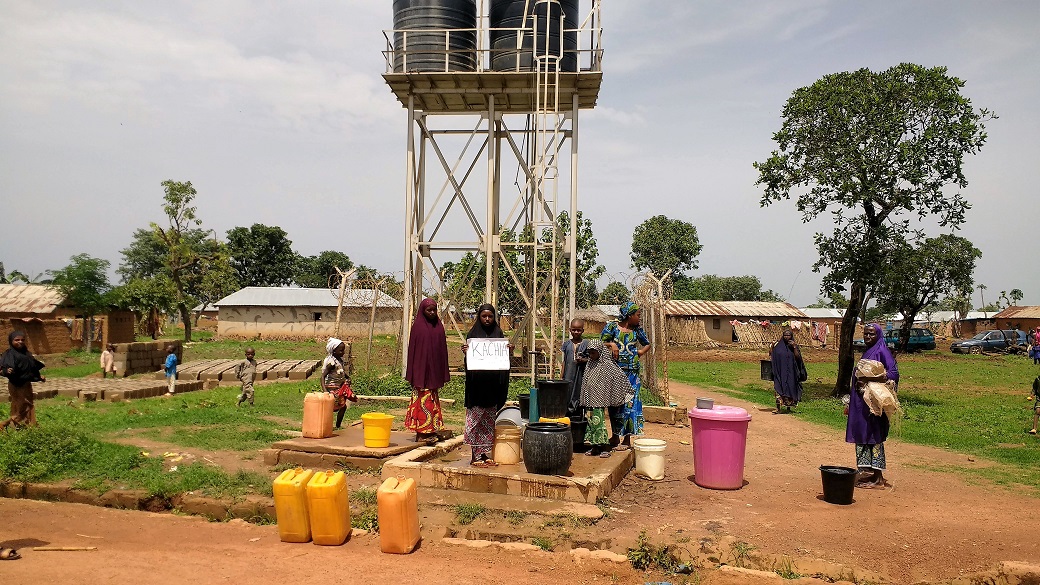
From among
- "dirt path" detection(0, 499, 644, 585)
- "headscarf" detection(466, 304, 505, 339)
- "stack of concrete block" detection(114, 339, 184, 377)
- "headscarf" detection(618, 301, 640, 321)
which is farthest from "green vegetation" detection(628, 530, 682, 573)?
"stack of concrete block" detection(114, 339, 184, 377)

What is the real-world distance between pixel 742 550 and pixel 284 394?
1343cm

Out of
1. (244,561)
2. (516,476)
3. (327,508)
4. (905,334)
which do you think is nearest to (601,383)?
(516,476)

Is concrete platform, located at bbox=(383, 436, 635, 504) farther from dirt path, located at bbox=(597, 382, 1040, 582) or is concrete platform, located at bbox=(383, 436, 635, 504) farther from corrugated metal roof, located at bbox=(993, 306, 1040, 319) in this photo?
corrugated metal roof, located at bbox=(993, 306, 1040, 319)

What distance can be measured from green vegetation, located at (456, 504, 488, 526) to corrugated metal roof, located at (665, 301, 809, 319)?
120 feet

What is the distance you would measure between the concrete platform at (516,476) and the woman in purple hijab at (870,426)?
2597mm

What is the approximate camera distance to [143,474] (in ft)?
27.2

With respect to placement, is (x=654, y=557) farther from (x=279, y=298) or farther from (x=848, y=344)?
(x=279, y=298)

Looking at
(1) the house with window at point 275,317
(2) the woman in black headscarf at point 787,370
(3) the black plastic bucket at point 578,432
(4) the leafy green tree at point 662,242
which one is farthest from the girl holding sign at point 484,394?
(4) the leafy green tree at point 662,242

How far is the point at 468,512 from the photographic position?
22.7 feet

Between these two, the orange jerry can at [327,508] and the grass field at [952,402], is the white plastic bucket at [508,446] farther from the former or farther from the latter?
the grass field at [952,402]

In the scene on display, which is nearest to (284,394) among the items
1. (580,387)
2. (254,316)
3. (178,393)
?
(178,393)

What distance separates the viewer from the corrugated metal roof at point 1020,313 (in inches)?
2146

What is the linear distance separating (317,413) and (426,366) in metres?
1.92

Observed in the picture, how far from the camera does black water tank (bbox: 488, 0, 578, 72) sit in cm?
1655
